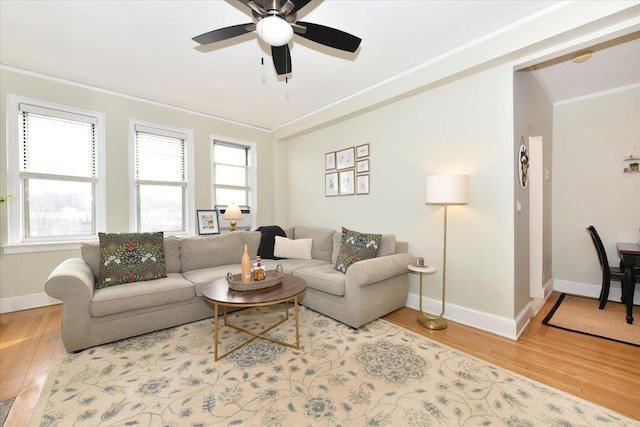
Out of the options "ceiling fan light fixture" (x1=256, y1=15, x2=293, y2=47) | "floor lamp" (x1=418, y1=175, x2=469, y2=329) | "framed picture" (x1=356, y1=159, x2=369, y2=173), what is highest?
"ceiling fan light fixture" (x1=256, y1=15, x2=293, y2=47)

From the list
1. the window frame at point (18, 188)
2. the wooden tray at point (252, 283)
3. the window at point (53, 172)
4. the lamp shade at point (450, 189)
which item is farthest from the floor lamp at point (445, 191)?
the window frame at point (18, 188)

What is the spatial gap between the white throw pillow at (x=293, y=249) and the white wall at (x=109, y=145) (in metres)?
1.50

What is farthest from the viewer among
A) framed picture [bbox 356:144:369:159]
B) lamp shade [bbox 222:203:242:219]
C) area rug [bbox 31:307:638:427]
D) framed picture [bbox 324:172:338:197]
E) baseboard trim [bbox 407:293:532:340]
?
lamp shade [bbox 222:203:242:219]

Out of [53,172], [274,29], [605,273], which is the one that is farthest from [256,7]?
[605,273]

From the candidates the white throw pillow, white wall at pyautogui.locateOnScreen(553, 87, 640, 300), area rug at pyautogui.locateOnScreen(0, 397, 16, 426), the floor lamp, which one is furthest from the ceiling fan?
white wall at pyautogui.locateOnScreen(553, 87, 640, 300)

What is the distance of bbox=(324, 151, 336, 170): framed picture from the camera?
431 cm

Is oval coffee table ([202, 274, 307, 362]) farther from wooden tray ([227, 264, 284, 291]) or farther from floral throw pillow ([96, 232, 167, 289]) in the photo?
floral throw pillow ([96, 232, 167, 289])

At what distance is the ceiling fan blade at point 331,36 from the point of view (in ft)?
6.17

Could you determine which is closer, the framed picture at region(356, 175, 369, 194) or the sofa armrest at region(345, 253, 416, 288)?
the sofa armrest at region(345, 253, 416, 288)

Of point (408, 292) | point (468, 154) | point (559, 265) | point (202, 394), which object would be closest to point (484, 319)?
point (408, 292)

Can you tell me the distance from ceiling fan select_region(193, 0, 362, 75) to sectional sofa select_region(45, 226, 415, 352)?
6.33 feet

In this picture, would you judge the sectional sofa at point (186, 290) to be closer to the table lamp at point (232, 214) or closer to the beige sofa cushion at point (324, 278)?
the beige sofa cushion at point (324, 278)

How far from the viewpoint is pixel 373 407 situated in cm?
166

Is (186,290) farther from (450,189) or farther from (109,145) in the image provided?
(450,189)
